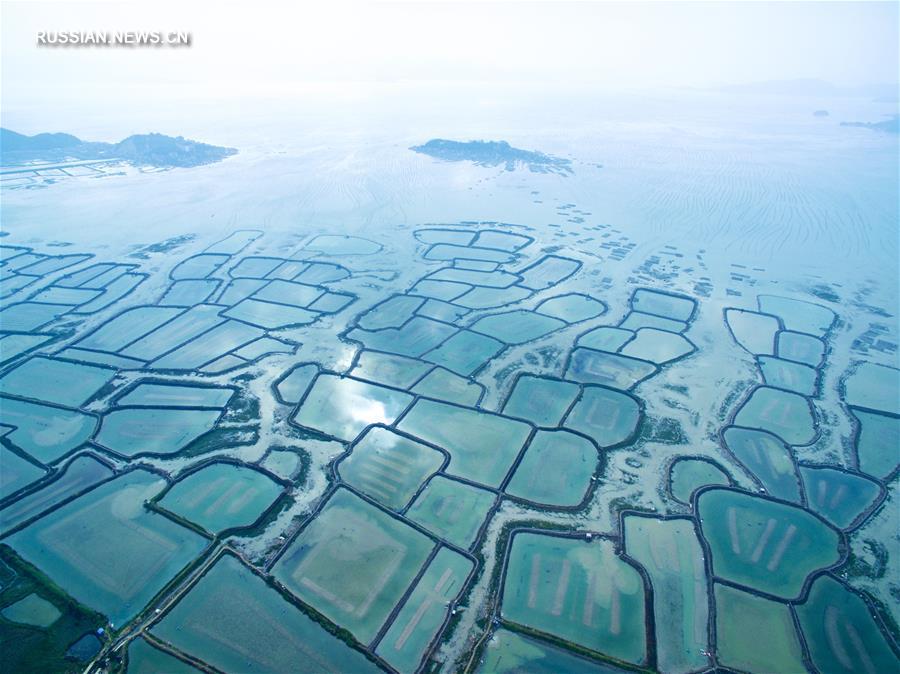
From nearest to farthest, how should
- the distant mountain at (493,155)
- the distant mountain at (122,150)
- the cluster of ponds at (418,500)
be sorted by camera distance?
the cluster of ponds at (418,500), the distant mountain at (493,155), the distant mountain at (122,150)

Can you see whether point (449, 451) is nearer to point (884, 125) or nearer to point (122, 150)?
point (122, 150)

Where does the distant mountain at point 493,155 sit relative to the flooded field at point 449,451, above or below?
above

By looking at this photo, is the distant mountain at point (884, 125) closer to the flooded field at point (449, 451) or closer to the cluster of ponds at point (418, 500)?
the flooded field at point (449, 451)

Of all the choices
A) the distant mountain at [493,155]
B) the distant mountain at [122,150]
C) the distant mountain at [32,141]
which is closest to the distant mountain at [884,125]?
the distant mountain at [493,155]

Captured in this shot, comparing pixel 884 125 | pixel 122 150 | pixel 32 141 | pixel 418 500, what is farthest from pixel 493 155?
pixel 884 125

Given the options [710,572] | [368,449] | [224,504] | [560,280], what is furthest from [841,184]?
[224,504]

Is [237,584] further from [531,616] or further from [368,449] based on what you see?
[531,616]

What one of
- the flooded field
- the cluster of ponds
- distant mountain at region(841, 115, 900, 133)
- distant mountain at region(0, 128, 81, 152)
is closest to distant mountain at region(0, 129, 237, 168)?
distant mountain at region(0, 128, 81, 152)
